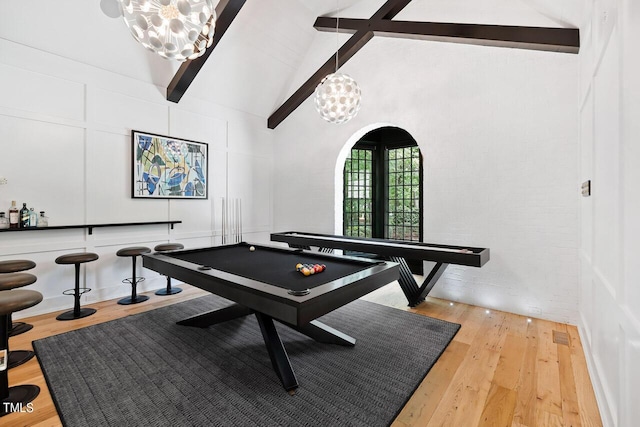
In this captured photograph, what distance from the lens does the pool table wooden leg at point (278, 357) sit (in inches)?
79.2

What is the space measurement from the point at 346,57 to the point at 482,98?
2197mm

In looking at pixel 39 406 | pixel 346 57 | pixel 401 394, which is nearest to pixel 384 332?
pixel 401 394

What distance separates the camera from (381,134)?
6363mm

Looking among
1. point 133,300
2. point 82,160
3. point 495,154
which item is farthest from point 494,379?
point 82,160

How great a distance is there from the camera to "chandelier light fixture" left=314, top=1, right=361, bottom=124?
323 cm

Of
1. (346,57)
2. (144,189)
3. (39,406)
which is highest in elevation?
(346,57)

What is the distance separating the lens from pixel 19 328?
2.98m

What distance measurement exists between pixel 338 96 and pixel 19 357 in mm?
3697

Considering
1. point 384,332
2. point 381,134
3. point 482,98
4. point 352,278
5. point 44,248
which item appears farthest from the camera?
point 381,134

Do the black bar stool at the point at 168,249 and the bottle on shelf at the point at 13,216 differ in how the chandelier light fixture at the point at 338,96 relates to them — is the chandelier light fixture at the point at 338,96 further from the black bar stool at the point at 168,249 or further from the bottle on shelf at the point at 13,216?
the bottle on shelf at the point at 13,216

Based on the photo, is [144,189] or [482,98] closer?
[482,98]

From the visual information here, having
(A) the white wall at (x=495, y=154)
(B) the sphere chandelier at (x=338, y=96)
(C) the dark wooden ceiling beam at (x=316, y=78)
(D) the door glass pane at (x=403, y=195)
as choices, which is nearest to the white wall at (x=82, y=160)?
(C) the dark wooden ceiling beam at (x=316, y=78)

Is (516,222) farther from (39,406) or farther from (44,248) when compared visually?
(44,248)

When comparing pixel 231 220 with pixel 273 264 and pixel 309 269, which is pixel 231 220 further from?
pixel 309 269
